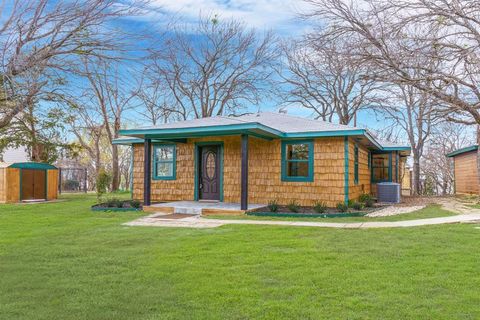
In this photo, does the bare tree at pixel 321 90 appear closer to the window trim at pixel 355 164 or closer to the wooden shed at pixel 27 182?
the window trim at pixel 355 164

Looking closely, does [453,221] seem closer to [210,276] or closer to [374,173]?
[210,276]

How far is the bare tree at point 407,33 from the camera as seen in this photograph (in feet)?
33.3

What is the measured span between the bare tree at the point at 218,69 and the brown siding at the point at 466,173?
12901 mm

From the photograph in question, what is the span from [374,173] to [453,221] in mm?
10789

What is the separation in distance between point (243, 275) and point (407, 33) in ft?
28.5

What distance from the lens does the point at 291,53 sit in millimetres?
27062

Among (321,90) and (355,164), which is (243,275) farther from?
(321,90)

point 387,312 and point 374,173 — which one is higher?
point 374,173

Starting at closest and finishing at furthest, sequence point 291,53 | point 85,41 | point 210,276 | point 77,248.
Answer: point 85,41, point 210,276, point 77,248, point 291,53

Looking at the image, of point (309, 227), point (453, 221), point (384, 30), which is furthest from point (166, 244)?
point (384, 30)

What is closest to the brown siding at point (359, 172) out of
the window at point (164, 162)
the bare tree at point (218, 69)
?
the window at point (164, 162)

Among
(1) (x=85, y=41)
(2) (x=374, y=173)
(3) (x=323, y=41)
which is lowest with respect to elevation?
(2) (x=374, y=173)

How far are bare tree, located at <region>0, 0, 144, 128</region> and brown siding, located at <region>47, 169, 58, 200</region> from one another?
16.0 meters

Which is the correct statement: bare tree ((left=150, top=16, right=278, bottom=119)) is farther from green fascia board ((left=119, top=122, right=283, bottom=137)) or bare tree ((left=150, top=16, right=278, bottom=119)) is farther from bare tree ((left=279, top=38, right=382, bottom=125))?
green fascia board ((left=119, top=122, right=283, bottom=137))
